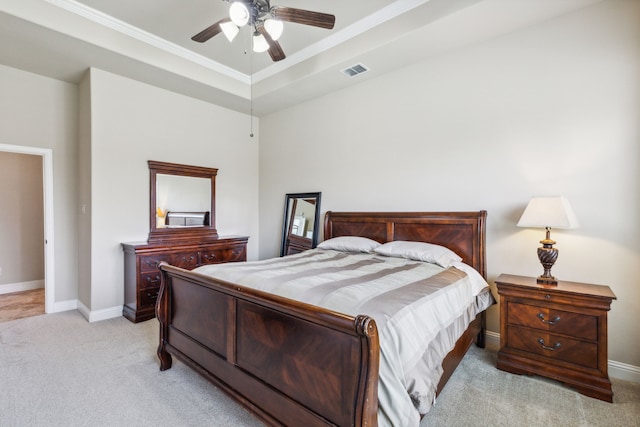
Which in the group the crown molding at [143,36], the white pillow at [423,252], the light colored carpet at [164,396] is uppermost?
the crown molding at [143,36]

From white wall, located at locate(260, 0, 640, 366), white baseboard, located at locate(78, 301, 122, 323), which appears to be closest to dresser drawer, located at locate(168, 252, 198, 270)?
white baseboard, located at locate(78, 301, 122, 323)

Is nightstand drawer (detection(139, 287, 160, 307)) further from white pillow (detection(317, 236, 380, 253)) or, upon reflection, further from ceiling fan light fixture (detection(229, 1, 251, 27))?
ceiling fan light fixture (detection(229, 1, 251, 27))

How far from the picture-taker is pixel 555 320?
7.59ft

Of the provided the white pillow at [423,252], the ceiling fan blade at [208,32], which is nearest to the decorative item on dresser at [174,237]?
the ceiling fan blade at [208,32]

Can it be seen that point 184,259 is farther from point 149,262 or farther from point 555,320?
point 555,320

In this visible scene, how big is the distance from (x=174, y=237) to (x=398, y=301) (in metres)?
3.68

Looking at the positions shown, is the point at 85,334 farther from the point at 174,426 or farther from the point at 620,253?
the point at 620,253

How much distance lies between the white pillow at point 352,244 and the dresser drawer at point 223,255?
1.59m

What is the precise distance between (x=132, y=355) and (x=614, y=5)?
16.6 ft

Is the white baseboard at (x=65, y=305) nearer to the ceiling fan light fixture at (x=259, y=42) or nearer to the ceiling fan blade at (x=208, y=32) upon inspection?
the ceiling fan blade at (x=208, y=32)

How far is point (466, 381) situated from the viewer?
236 centimetres

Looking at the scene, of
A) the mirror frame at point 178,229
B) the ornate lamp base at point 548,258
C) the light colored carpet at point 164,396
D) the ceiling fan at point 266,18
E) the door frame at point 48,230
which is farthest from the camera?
the mirror frame at point 178,229

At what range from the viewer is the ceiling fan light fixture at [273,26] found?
2.40 meters

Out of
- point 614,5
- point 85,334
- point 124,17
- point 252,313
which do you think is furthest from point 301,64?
point 85,334
